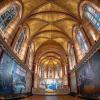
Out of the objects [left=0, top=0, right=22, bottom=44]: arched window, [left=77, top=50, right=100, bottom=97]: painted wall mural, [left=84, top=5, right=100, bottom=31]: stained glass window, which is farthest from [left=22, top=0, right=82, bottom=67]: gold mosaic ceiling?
[left=77, top=50, right=100, bottom=97]: painted wall mural

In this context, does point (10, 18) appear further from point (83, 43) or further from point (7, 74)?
point (83, 43)

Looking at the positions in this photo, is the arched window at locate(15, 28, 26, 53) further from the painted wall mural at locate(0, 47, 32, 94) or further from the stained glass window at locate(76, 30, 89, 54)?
the stained glass window at locate(76, 30, 89, 54)

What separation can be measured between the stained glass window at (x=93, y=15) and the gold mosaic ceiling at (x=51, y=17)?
5.00 ft

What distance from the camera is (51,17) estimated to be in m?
20.6

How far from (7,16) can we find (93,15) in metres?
9.38

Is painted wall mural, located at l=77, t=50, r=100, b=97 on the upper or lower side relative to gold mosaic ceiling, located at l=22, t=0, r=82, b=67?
lower

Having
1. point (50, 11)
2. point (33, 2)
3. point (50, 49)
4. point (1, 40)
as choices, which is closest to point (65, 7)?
point (50, 11)

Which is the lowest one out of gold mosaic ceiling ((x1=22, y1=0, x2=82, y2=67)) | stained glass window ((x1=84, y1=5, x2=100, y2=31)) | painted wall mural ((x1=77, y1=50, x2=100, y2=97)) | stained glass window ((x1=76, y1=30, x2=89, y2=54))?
painted wall mural ((x1=77, y1=50, x2=100, y2=97))

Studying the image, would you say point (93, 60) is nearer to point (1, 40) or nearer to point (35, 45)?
point (1, 40)

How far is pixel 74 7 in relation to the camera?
683 inches

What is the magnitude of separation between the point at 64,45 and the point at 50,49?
5019 mm

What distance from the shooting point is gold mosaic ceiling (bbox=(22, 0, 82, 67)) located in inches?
681

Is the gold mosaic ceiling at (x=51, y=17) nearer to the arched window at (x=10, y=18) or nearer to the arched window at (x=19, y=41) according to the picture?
the arched window at (x=10, y=18)

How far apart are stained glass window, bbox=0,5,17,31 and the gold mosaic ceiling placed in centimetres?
175
